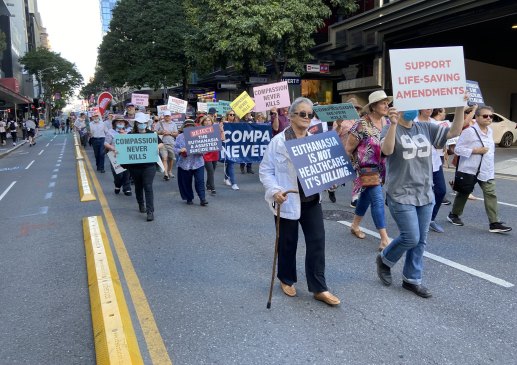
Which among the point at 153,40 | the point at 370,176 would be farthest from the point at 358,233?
the point at 153,40

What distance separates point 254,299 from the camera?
13.7ft

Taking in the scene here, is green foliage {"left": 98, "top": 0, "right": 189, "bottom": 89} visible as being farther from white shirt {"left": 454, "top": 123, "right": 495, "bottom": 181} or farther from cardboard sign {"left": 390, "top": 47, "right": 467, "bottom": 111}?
cardboard sign {"left": 390, "top": 47, "right": 467, "bottom": 111}

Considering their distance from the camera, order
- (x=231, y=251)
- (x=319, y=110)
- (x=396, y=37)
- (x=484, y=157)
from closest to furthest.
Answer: (x=231, y=251), (x=484, y=157), (x=319, y=110), (x=396, y=37)

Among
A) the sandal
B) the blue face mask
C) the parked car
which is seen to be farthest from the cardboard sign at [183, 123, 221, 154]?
the parked car

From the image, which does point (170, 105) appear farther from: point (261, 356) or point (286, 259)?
point (261, 356)

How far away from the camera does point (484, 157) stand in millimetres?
6242

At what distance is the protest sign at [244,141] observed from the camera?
34.5ft

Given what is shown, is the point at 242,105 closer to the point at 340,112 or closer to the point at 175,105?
the point at 175,105

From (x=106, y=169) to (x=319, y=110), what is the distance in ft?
30.3

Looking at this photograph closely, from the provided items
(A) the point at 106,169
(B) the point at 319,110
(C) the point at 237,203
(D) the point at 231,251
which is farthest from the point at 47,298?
(A) the point at 106,169

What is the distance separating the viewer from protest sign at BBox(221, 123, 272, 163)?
34.5 ft

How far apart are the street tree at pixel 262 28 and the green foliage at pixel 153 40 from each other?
12.7 metres

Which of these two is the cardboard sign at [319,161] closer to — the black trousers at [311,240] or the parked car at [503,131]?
the black trousers at [311,240]

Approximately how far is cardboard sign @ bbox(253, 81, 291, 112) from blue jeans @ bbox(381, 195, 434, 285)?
7225mm
